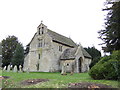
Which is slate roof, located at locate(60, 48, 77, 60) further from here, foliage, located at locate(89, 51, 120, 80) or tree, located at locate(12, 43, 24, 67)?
tree, located at locate(12, 43, 24, 67)

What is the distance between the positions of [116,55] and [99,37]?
6.16m

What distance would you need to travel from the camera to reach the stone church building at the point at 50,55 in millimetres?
27422

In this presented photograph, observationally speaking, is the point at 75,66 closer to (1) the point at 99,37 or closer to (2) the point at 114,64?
(1) the point at 99,37

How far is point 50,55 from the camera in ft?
92.6

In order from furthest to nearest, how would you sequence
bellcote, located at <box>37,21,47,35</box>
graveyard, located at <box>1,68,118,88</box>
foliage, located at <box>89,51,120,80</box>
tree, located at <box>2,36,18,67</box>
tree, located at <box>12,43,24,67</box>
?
tree, located at <box>2,36,18,67</box> → tree, located at <box>12,43,24,67</box> → bellcote, located at <box>37,21,47,35</box> → foliage, located at <box>89,51,120,80</box> → graveyard, located at <box>1,68,118,88</box>

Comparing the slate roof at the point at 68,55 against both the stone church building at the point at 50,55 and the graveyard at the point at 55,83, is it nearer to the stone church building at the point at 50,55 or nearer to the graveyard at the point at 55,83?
the stone church building at the point at 50,55

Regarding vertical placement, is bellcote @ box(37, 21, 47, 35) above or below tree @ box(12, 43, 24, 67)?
above

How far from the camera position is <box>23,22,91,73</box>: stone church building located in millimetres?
27422

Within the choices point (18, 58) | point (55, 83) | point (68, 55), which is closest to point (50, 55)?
point (68, 55)

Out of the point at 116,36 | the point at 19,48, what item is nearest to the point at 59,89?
the point at 116,36

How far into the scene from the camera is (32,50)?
104 ft

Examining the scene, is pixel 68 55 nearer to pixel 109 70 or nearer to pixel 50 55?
pixel 50 55

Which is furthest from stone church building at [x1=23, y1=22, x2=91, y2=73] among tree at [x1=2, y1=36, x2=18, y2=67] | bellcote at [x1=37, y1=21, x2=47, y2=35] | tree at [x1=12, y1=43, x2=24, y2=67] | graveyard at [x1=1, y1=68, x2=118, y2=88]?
tree at [x1=2, y1=36, x2=18, y2=67]

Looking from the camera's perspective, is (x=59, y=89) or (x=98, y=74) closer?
(x=59, y=89)
